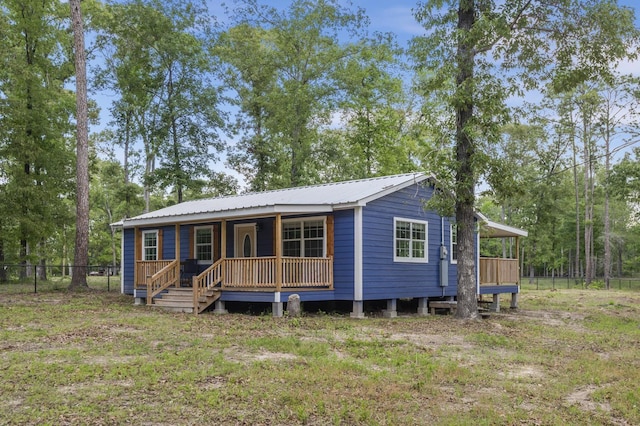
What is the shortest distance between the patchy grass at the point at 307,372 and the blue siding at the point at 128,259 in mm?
8150

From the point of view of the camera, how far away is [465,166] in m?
14.5

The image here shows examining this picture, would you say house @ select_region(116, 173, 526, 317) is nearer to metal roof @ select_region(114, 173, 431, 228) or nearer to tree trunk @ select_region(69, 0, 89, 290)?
metal roof @ select_region(114, 173, 431, 228)

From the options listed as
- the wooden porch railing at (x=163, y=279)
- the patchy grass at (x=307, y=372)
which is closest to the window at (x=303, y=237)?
the patchy grass at (x=307, y=372)

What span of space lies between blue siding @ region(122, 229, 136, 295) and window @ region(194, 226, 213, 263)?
3945mm

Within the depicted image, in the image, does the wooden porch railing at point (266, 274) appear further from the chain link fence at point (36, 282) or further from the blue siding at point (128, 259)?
the chain link fence at point (36, 282)

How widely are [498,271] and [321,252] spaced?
7258mm

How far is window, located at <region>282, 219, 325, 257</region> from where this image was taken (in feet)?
53.1

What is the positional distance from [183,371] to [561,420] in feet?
14.9

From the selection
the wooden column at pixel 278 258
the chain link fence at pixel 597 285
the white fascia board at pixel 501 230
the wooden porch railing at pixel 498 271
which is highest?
the white fascia board at pixel 501 230

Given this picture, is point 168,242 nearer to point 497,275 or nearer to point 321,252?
point 321,252

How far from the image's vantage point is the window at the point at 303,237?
53.1ft

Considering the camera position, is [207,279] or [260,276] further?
[207,279]

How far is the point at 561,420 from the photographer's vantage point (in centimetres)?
599

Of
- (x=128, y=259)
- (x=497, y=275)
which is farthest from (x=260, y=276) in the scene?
(x=128, y=259)
